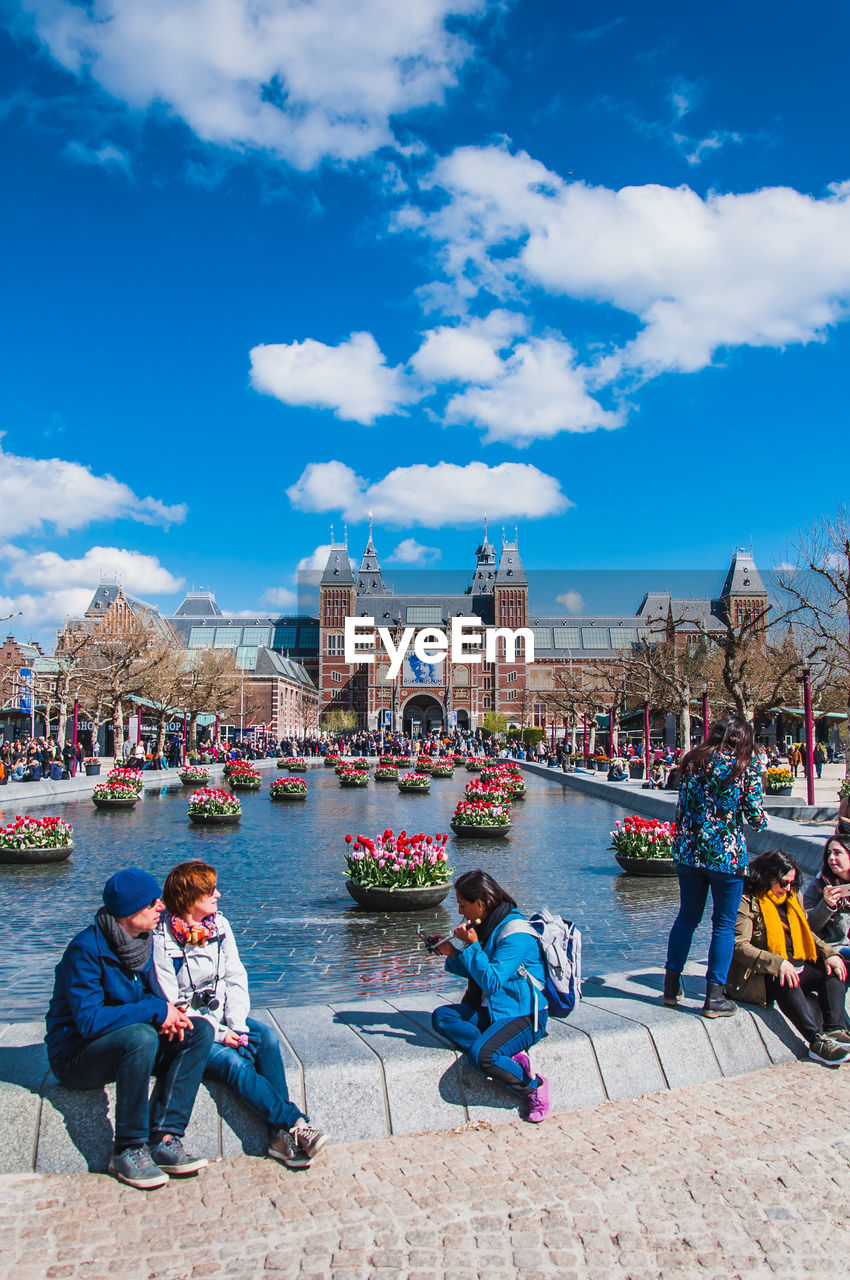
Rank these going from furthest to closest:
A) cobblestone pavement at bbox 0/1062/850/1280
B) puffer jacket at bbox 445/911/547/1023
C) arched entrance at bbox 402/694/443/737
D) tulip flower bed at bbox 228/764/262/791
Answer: arched entrance at bbox 402/694/443/737 → tulip flower bed at bbox 228/764/262/791 → puffer jacket at bbox 445/911/547/1023 → cobblestone pavement at bbox 0/1062/850/1280

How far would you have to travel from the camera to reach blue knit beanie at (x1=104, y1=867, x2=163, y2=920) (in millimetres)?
3713

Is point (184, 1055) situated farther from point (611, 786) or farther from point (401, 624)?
point (401, 624)

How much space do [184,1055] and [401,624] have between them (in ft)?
336

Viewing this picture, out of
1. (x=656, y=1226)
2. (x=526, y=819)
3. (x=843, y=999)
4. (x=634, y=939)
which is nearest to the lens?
(x=656, y=1226)

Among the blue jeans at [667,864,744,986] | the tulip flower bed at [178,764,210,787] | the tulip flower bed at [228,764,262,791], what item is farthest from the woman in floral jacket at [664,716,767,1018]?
the tulip flower bed at [178,764,210,787]

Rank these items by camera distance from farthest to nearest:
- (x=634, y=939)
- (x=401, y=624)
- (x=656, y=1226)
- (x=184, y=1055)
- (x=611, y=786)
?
(x=401, y=624)
(x=611, y=786)
(x=634, y=939)
(x=184, y=1055)
(x=656, y=1226)

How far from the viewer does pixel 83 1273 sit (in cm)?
295

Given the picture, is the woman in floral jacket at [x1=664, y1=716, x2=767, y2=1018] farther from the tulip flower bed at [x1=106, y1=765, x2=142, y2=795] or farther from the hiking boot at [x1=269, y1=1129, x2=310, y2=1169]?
the tulip flower bed at [x1=106, y1=765, x2=142, y2=795]

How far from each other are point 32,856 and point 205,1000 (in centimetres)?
933

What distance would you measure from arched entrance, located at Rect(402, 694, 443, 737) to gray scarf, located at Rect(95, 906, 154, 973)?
99052 mm

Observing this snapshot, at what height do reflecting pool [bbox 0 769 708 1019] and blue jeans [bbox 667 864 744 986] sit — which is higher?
blue jeans [bbox 667 864 744 986]

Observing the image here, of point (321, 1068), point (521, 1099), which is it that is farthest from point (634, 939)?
point (321, 1068)

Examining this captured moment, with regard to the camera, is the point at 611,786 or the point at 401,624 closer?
the point at 611,786

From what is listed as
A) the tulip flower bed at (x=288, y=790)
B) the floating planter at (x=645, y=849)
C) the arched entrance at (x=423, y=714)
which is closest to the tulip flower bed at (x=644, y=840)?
the floating planter at (x=645, y=849)
